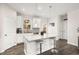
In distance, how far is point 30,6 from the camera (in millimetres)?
1708

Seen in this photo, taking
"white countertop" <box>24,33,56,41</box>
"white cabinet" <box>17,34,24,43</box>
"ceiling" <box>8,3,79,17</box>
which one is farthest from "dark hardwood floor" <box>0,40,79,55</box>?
"ceiling" <box>8,3,79,17</box>

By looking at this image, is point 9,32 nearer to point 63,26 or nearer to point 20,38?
point 20,38

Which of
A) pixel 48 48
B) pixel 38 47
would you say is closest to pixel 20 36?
pixel 38 47

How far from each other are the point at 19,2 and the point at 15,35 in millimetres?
646

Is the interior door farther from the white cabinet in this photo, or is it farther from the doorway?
the doorway

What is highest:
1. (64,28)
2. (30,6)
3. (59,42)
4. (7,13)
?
(30,6)

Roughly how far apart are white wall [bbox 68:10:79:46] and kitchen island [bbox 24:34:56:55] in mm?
332

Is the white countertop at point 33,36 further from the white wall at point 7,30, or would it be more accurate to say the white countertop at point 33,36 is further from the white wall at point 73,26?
the white wall at point 73,26

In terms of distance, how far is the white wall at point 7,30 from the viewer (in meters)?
1.70

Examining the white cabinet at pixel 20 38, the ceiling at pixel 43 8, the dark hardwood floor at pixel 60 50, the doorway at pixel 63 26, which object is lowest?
the dark hardwood floor at pixel 60 50

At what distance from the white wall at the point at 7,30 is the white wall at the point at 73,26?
109cm

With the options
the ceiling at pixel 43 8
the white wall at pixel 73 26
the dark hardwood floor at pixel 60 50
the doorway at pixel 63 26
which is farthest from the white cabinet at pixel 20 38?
the white wall at pixel 73 26
